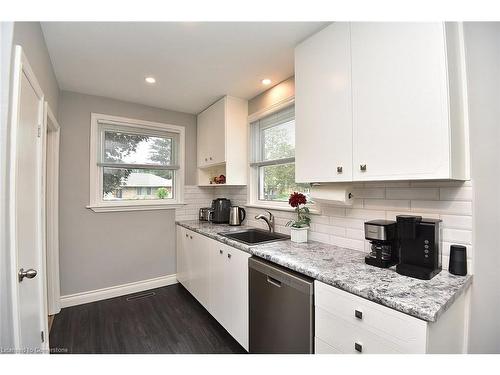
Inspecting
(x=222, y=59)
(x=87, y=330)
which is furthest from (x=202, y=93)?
(x=87, y=330)

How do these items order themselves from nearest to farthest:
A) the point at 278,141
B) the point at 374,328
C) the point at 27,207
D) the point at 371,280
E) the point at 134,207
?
1. the point at 374,328
2. the point at 371,280
3. the point at 27,207
4. the point at 278,141
5. the point at 134,207

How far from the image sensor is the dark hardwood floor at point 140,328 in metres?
1.87

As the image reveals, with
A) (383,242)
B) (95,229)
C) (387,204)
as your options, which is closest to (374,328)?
(383,242)

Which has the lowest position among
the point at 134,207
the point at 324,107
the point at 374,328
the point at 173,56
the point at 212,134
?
the point at 374,328

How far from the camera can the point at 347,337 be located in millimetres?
1050

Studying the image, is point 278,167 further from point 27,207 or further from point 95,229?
point 95,229

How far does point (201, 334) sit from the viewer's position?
6.70ft

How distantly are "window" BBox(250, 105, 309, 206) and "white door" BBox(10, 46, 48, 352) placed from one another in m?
1.90

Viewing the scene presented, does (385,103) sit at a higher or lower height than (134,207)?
higher

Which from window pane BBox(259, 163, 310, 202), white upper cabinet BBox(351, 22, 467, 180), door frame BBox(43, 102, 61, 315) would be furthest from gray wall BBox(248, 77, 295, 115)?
door frame BBox(43, 102, 61, 315)

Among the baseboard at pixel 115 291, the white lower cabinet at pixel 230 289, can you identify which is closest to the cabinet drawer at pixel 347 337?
the white lower cabinet at pixel 230 289

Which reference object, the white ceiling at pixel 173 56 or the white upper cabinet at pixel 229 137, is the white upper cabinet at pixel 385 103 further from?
the white upper cabinet at pixel 229 137

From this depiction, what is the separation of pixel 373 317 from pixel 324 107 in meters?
1.21

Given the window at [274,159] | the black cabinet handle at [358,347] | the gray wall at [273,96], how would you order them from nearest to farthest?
the black cabinet handle at [358,347], the gray wall at [273,96], the window at [274,159]
